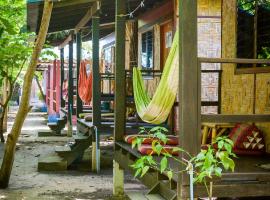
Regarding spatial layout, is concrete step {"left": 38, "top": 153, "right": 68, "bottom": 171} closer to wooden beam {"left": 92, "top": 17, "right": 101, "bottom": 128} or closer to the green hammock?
wooden beam {"left": 92, "top": 17, "right": 101, "bottom": 128}

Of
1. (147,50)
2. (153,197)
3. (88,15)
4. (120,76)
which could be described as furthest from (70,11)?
(153,197)

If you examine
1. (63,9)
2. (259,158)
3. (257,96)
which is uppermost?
(63,9)

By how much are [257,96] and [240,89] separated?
0.54 metres

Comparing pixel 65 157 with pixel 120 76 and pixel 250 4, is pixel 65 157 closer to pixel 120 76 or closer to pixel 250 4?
pixel 120 76

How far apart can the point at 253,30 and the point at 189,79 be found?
334 cm

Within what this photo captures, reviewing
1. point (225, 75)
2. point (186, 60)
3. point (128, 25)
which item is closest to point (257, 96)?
point (225, 75)

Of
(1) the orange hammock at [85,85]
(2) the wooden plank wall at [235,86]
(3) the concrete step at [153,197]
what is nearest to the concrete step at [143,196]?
(3) the concrete step at [153,197]

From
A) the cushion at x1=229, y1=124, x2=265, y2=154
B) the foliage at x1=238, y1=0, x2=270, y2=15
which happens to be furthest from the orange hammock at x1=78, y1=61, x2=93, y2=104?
the cushion at x1=229, y1=124, x2=265, y2=154

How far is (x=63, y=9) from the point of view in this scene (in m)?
10.1

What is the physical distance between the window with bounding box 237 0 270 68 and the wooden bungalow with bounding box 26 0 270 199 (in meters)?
0.02

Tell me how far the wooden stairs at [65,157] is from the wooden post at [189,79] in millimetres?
6344

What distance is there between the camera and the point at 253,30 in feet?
23.0

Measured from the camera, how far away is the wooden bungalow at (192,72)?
4.10 meters

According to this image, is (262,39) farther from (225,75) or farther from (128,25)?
(128,25)
